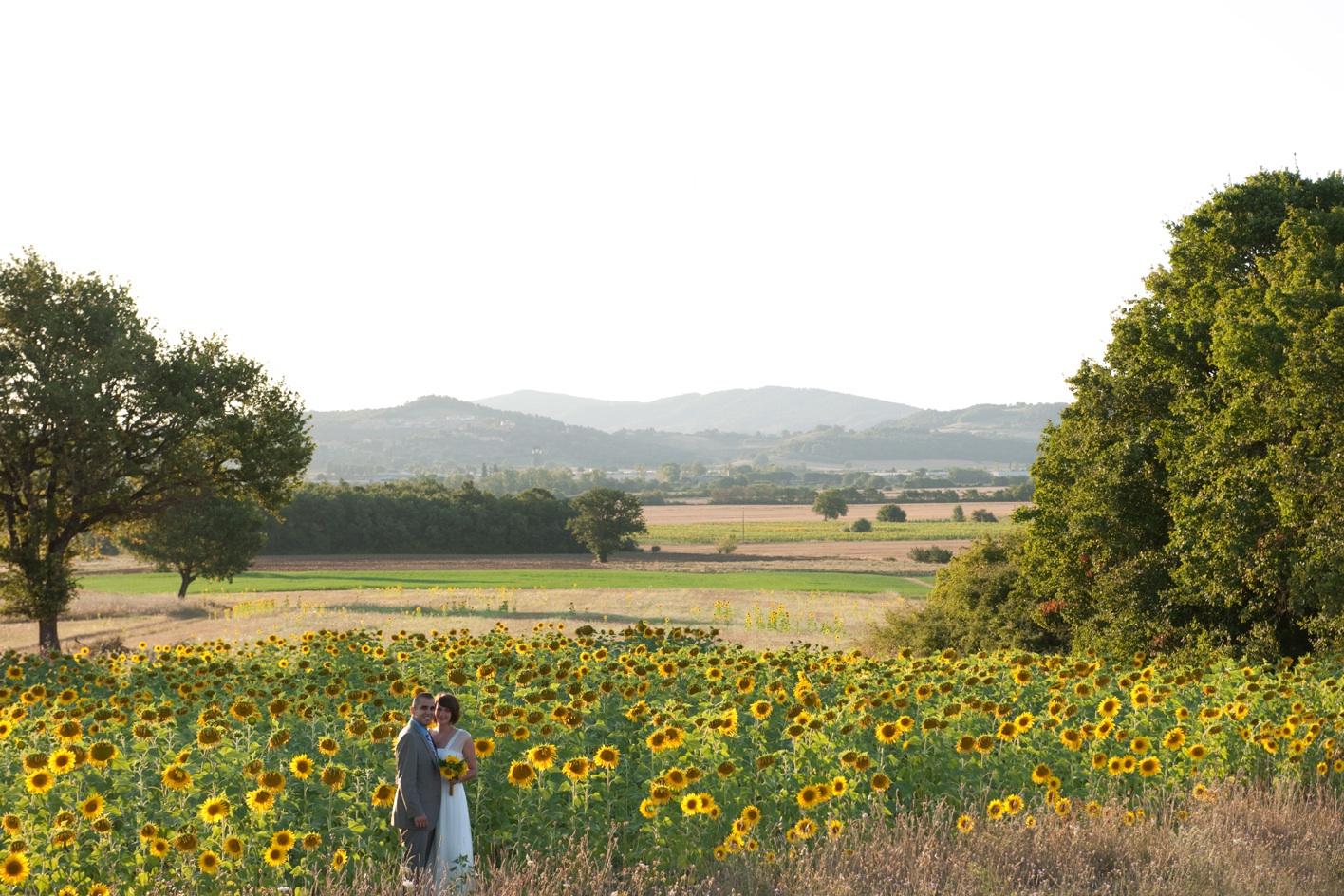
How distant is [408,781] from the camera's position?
773 centimetres

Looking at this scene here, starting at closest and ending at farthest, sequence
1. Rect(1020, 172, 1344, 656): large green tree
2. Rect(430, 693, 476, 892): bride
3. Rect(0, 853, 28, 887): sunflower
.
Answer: Rect(0, 853, 28, 887): sunflower
Rect(430, 693, 476, 892): bride
Rect(1020, 172, 1344, 656): large green tree

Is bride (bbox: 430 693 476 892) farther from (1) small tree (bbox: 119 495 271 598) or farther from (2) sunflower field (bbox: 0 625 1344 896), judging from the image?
(1) small tree (bbox: 119 495 271 598)

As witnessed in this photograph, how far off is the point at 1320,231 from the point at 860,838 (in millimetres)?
19073

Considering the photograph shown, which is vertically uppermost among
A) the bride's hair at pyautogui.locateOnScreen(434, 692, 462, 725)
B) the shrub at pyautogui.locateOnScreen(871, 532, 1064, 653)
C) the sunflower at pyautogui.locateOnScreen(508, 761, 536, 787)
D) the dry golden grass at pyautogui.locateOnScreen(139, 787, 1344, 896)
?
the bride's hair at pyautogui.locateOnScreen(434, 692, 462, 725)

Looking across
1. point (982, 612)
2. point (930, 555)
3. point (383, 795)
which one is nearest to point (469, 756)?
point (383, 795)

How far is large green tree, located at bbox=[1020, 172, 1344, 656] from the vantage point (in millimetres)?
20500

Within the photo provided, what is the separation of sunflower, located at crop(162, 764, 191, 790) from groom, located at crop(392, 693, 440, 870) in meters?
1.31

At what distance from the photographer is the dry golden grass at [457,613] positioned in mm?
39375

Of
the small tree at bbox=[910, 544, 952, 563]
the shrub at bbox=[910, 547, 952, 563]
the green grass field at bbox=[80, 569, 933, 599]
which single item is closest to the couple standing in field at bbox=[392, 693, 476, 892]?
the green grass field at bbox=[80, 569, 933, 599]

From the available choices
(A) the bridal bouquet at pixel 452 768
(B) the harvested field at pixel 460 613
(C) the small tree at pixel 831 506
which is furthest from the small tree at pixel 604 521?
(A) the bridal bouquet at pixel 452 768

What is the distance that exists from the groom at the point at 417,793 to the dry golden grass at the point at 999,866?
9.9 inches

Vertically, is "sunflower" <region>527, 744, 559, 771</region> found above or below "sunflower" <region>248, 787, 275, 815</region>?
below

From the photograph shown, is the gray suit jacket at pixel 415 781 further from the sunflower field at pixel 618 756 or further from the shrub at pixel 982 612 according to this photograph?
the shrub at pixel 982 612

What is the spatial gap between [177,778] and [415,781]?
1.47 meters
